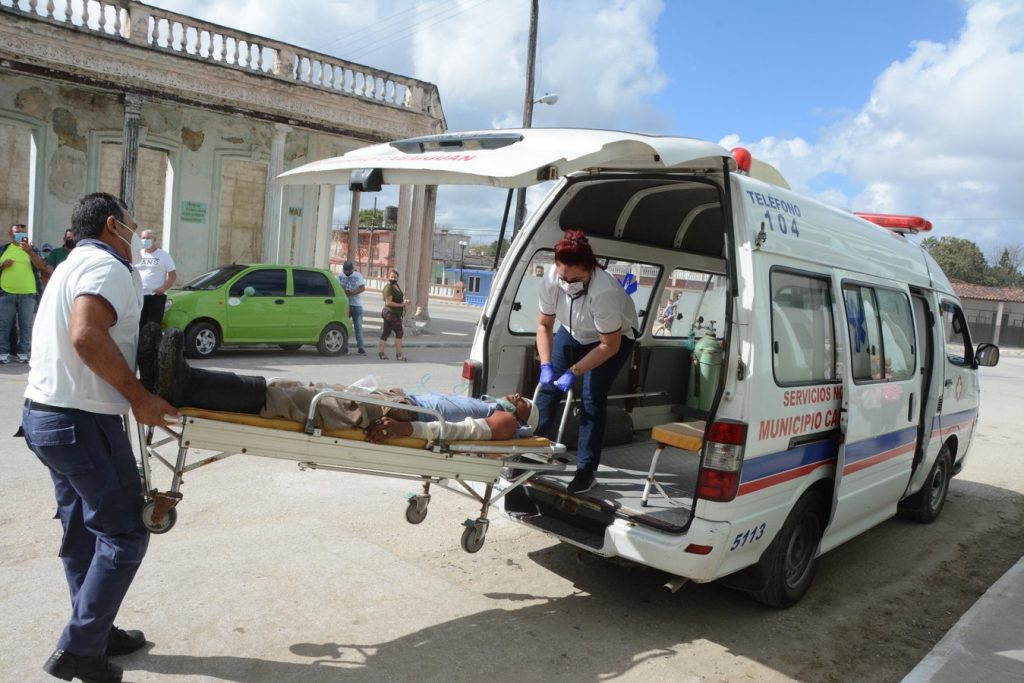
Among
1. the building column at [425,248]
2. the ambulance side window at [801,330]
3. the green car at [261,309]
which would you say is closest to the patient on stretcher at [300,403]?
the ambulance side window at [801,330]

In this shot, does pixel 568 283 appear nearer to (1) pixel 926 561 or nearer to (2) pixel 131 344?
(2) pixel 131 344

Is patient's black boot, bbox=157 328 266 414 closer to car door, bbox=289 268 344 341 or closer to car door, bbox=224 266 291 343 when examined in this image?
car door, bbox=224 266 291 343

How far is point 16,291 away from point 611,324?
934 centimetres

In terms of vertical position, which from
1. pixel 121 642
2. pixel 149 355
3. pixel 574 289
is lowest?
→ pixel 121 642


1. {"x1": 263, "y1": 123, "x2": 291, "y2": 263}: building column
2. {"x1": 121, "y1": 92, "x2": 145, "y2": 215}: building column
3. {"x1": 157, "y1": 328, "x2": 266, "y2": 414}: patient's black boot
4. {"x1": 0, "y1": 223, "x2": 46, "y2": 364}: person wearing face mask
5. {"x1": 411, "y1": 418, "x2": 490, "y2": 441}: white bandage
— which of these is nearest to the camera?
{"x1": 157, "y1": 328, "x2": 266, "y2": 414}: patient's black boot

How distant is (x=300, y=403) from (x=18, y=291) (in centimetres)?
917

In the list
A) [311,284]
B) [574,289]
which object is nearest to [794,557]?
[574,289]

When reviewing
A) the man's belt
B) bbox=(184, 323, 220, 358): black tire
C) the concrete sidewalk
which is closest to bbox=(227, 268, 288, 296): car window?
bbox=(184, 323, 220, 358): black tire

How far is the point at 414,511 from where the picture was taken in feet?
15.4

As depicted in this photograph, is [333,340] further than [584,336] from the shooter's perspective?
Yes

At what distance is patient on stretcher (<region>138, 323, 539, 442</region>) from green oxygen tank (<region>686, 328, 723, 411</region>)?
3.18 metres

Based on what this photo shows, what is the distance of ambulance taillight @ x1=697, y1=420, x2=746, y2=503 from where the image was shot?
3.95m

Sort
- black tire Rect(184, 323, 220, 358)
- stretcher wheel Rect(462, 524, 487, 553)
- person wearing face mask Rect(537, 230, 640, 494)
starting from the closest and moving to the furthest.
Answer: stretcher wheel Rect(462, 524, 487, 553)
person wearing face mask Rect(537, 230, 640, 494)
black tire Rect(184, 323, 220, 358)

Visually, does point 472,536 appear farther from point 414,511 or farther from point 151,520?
point 151,520
